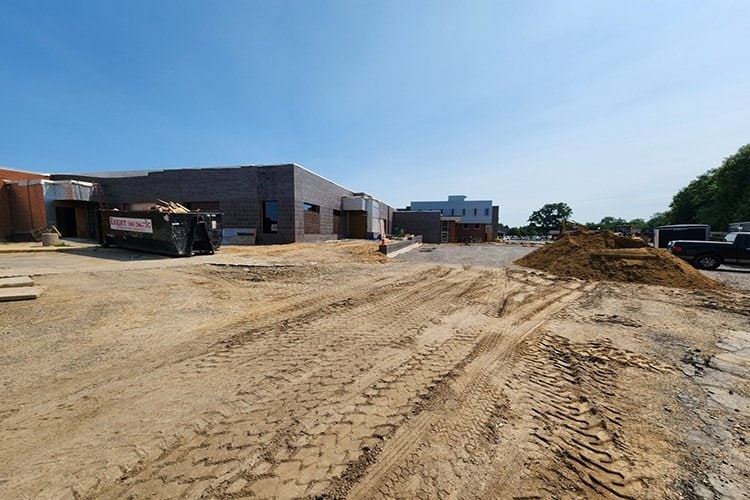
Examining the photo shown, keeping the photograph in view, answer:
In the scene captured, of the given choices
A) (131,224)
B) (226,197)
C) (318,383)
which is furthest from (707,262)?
(226,197)

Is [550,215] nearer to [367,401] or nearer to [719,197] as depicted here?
[719,197]

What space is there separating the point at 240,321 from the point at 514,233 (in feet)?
354

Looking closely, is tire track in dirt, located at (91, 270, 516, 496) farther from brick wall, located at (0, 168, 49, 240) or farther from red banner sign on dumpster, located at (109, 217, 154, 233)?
brick wall, located at (0, 168, 49, 240)

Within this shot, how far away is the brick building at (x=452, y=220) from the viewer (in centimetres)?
4147

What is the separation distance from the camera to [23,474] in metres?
1.99

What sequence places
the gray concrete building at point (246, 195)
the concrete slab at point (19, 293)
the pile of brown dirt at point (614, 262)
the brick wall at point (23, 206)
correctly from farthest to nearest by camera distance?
the gray concrete building at point (246, 195) < the brick wall at point (23, 206) < the pile of brown dirt at point (614, 262) < the concrete slab at point (19, 293)

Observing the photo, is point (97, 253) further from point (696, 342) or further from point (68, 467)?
point (696, 342)

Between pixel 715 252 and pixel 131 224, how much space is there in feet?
88.0

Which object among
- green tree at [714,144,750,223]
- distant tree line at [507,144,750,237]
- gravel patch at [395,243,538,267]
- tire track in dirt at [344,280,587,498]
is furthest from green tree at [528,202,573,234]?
tire track in dirt at [344,280,587,498]

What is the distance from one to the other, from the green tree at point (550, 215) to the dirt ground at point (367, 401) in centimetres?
10242

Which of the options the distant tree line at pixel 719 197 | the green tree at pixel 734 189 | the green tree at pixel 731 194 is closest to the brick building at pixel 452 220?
the distant tree line at pixel 719 197

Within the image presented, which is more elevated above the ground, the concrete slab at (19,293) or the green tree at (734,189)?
the green tree at (734,189)

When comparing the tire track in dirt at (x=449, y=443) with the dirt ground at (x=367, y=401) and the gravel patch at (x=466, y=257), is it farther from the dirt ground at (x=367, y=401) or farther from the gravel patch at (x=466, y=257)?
the gravel patch at (x=466, y=257)

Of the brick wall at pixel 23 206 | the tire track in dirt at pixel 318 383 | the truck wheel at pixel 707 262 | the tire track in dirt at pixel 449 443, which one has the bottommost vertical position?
the tire track in dirt at pixel 449 443
